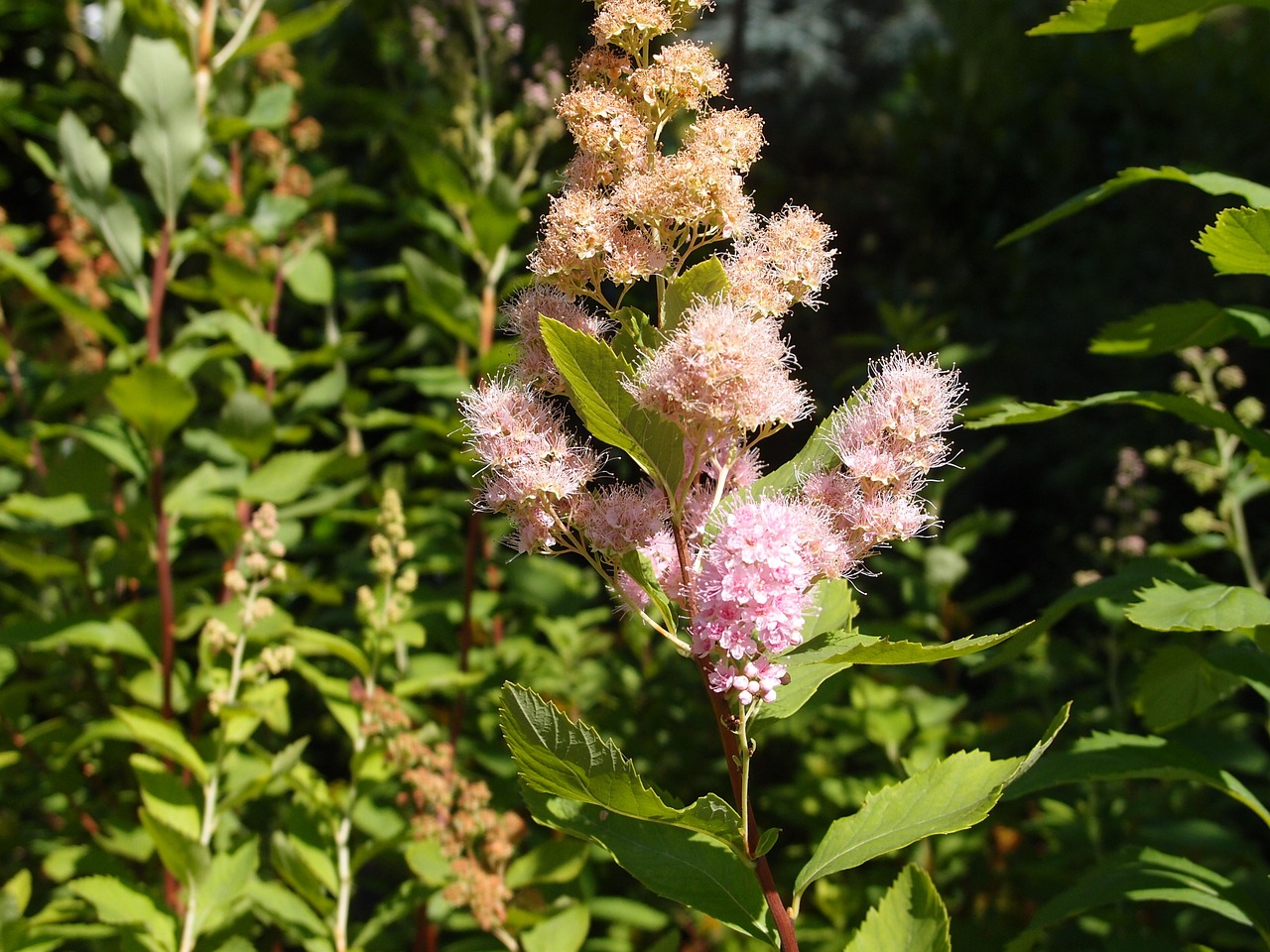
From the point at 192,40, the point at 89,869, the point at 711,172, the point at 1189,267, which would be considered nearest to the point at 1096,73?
the point at 1189,267

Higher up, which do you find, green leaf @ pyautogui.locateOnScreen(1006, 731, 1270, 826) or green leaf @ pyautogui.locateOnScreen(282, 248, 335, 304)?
green leaf @ pyautogui.locateOnScreen(282, 248, 335, 304)

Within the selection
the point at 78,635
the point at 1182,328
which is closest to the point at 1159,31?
the point at 1182,328

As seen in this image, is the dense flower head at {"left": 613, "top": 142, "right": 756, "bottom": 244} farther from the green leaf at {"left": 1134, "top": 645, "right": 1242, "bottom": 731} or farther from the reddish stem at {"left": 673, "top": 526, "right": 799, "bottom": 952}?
the green leaf at {"left": 1134, "top": 645, "right": 1242, "bottom": 731}

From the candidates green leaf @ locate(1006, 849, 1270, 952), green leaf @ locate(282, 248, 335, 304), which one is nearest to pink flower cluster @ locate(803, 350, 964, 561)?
green leaf @ locate(1006, 849, 1270, 952)

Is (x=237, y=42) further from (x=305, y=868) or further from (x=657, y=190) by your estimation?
(x=305, y=868)

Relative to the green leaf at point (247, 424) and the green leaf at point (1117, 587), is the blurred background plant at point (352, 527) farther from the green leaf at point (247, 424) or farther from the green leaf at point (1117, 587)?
the green leaf at point (1117, 587)

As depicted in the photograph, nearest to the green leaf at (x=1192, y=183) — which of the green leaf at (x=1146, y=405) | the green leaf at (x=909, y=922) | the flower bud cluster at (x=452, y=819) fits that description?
the green leaf at (x=1146, y=405)
